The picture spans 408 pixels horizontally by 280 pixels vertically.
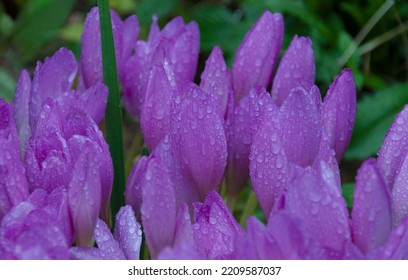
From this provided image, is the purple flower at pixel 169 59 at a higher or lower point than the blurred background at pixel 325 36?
higher

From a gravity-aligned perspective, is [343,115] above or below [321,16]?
above

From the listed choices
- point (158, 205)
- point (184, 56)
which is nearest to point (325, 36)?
point (184, 56)

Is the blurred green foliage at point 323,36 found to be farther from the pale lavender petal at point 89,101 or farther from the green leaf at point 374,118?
the pale lavender petal at point 89,101

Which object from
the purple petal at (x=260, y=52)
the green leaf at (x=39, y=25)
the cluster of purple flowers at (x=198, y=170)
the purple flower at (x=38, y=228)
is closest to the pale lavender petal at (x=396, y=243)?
the cluster of purple flowers at (x=198, y=170)

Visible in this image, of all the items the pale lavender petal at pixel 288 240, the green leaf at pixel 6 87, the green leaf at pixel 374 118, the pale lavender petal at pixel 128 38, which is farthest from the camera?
the green leaf at pixel 6 87
